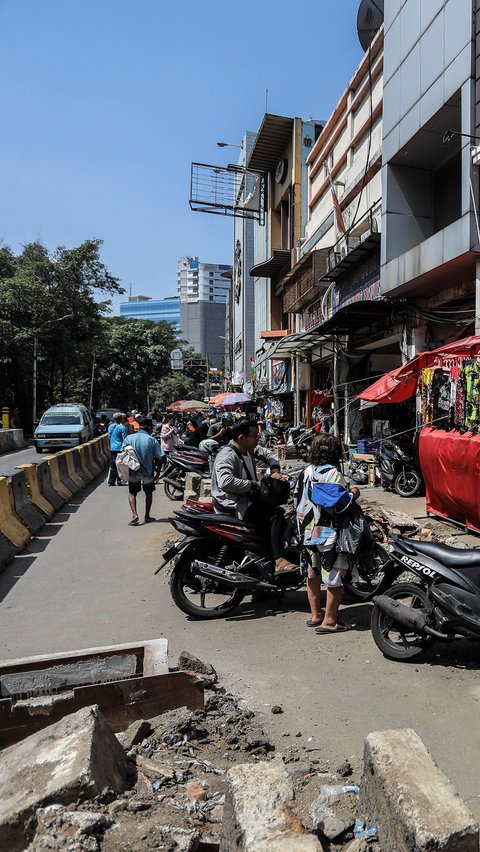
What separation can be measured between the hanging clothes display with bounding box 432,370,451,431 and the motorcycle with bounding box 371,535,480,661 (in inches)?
177

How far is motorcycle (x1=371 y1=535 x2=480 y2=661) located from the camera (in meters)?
3.78

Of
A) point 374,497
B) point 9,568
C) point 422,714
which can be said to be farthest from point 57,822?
point 374,497

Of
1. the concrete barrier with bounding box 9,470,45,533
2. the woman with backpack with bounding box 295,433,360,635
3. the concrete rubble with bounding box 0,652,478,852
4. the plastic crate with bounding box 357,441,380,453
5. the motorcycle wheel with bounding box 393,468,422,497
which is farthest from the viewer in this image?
the plastic crate with bounding box 357,441,380,453

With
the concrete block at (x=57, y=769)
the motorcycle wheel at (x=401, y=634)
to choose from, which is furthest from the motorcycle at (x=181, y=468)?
the concrete block at (x=57, y=769)

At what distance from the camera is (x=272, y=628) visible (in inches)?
199

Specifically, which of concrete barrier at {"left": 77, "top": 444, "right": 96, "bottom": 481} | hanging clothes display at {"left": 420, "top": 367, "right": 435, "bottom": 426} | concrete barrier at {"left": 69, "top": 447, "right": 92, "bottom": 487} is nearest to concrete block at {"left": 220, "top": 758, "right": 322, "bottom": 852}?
hanging clothes display at {"left": 420, "top": 367, "right": 435, "bottom": 426}

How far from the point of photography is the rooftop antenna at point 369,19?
55.9ft

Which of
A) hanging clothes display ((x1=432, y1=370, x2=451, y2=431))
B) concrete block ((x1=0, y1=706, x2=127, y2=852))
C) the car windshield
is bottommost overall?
concrete block ((x1=0, y1=706, x2=127, y2=852))

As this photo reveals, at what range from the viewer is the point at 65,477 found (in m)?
13.1

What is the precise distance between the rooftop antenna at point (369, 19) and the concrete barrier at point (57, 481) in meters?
15.1

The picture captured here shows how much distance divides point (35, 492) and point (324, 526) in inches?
268

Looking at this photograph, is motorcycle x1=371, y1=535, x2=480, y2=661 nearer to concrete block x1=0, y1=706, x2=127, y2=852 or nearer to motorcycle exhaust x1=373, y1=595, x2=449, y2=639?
motorcycle exhaust x1=373, y1=595, x2=449, y2=639

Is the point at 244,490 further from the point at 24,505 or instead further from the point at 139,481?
the point at 24,505

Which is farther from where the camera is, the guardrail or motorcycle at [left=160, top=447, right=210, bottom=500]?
motorcycle at [left=160, top=447, right=210, bottom=500]
